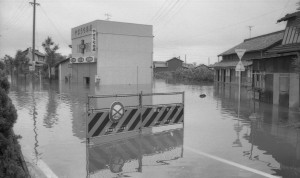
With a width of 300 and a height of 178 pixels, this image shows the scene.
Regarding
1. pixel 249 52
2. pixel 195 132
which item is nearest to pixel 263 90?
pixel 195 132

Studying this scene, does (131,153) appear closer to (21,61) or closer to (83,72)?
(83,72)

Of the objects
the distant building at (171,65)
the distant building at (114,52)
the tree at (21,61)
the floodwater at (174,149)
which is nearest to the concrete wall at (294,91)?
the floodwater at (174,149)

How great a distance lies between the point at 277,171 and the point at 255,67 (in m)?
17.9

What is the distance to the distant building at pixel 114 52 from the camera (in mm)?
45688

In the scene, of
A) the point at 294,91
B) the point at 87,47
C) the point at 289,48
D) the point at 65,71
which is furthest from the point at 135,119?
the point at 65,71

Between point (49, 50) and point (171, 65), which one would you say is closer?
point (49, 50)

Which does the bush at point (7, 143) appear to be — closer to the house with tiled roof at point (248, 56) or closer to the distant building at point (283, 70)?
Answer: the distant building at point (283, 70)

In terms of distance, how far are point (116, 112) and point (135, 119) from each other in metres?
0.87

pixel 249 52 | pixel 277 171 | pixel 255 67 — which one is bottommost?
pixel 277 171

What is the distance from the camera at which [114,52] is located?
153 ft

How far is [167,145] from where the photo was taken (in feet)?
30.2

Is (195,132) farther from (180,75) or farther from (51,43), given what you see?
(180,75)

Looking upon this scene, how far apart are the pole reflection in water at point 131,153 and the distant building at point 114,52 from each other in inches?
1360

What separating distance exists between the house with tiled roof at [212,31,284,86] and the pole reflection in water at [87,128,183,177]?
26.4 m
